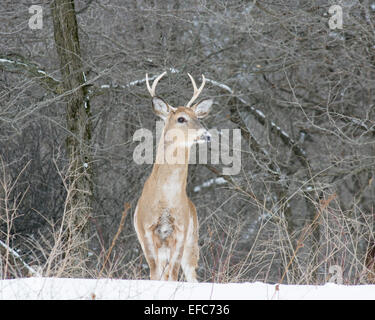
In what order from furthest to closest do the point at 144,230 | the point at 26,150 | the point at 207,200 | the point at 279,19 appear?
the point at 207,200
the point at 26,150
the point at 279,19
the point at 144,230

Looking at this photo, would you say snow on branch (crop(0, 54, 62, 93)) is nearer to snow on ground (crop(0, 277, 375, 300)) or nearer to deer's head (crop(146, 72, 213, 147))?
deer's head (crop(146, 72, 213, 147))

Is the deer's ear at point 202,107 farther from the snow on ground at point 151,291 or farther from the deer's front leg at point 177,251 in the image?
the snow on ground at point 151,291

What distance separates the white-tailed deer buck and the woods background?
1730 mm

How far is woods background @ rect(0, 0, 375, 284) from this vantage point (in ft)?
31.3

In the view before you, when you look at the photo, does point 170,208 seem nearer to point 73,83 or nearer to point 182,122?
point 182,122

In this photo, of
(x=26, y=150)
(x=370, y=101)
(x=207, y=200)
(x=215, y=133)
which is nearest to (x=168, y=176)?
(x=215, y=133)

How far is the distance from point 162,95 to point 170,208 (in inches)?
158

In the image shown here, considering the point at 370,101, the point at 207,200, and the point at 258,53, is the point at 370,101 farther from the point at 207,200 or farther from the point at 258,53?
the point at 207,200

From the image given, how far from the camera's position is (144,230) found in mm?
6602

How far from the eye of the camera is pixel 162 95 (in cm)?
1039

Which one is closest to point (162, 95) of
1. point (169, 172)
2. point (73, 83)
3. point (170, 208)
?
point (73, 83)

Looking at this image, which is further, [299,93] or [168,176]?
[299,93]

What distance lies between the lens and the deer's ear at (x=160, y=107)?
6.93 m

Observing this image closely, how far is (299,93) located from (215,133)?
2652mm
